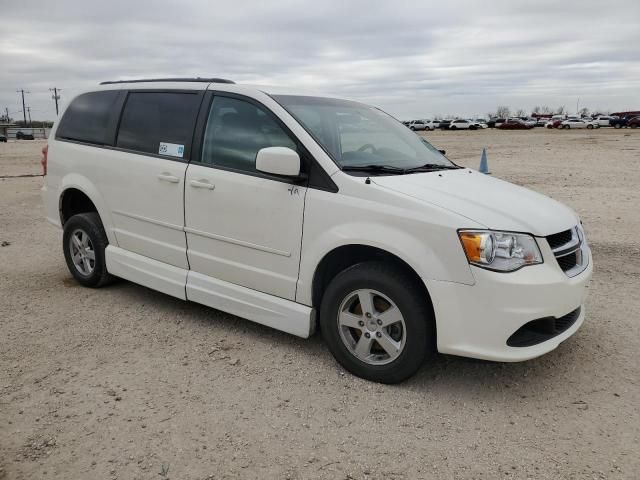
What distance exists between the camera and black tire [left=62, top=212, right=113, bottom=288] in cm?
509

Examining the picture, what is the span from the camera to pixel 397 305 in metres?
3.32

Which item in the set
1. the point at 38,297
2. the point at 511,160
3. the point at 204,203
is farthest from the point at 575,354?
the point at 511,160

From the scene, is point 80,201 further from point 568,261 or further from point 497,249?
point 568,261

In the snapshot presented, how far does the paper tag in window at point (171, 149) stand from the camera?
4329 millimetres

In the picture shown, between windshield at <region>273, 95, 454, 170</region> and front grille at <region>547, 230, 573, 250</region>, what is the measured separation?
1116mm

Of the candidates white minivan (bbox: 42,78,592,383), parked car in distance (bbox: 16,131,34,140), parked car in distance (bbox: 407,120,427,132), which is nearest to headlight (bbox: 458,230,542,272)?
white minivan (bbox: 42,78,592,383)

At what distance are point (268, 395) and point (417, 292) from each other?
1.10 metres

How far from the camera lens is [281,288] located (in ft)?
12.6

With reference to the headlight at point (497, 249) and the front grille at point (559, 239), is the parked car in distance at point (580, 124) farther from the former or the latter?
the headlight at point (497, 249)

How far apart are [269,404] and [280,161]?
1483mm

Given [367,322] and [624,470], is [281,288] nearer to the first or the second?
[367,322]

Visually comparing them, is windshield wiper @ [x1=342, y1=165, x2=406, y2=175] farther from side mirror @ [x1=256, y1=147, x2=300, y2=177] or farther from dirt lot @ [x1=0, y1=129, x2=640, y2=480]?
dirt lot @ [x1=0, y1=129, x2=640, y2=480]

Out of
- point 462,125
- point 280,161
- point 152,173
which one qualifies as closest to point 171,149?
point 152,173

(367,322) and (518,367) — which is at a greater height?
(367,322)
